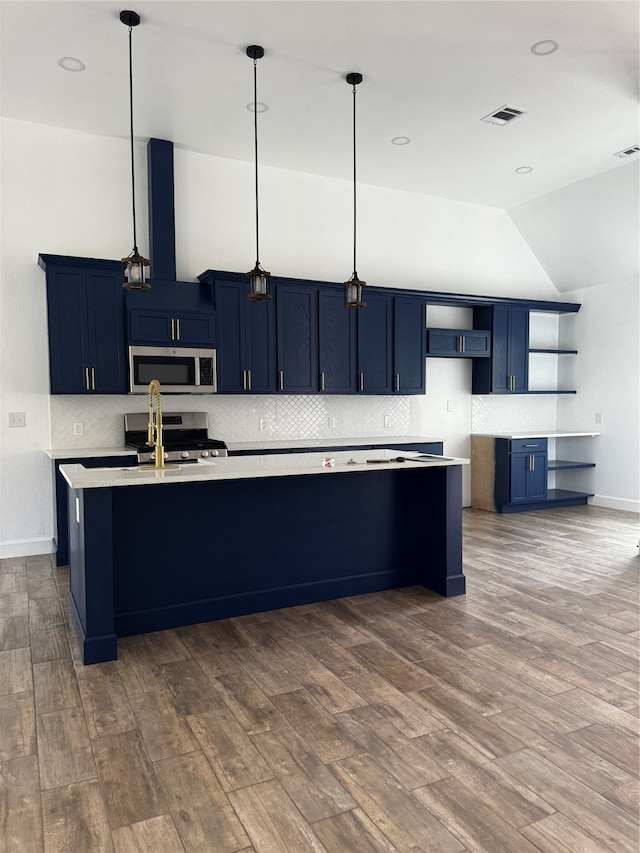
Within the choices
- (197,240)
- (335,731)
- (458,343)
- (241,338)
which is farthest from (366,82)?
(335,731)

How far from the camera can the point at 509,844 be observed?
5.62 ft

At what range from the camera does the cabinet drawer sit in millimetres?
6637

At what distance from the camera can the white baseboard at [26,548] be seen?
490 centimetres

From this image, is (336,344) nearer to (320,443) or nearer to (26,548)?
(320,443)

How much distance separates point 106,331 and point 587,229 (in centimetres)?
511

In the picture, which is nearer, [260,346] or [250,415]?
[260,346]

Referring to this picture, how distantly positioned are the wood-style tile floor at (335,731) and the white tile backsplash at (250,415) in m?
1.67

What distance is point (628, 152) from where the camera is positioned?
5.41 m

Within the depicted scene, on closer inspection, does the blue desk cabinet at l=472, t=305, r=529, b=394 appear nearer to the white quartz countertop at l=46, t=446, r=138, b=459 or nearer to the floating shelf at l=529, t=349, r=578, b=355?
the floating shelf at l=529, t=349, r=578, b=355

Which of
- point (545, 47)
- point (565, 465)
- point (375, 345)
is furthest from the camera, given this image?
point (565, 465)

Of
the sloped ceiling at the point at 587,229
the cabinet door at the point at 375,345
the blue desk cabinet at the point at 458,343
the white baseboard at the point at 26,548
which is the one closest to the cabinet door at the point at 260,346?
the cabinet door at the point at 375,345

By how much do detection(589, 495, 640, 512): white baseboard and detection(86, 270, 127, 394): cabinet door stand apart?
557 cm

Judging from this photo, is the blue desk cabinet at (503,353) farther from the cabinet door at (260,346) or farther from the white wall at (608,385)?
the cabinet door at (260,346)

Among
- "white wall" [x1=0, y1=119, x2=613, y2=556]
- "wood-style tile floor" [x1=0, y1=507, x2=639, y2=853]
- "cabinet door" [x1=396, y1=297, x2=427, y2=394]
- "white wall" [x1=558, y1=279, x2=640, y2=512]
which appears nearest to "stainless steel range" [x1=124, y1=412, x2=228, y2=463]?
"white wall" [x1=0, y1=119, x2=613, y2=556]
